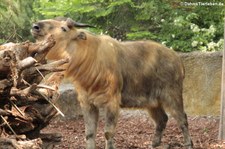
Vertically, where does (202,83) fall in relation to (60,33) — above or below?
below

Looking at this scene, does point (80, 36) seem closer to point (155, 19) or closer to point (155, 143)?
point (155, 143)

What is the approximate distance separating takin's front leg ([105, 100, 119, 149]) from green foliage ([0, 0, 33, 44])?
242 cm

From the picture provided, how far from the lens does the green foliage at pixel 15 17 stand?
32.4 feet

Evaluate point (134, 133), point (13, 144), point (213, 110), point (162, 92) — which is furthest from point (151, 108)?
point (13, 144)

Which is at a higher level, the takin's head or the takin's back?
the takin's head

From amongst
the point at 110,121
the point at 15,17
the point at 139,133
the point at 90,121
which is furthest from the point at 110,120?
the point at 15,17

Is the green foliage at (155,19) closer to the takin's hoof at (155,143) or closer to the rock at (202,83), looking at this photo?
the rock at (202,83)

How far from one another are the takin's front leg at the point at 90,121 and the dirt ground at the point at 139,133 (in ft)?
1.20

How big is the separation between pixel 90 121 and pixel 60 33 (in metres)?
1.23

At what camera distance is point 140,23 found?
38.5 feet

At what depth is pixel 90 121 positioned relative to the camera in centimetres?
708

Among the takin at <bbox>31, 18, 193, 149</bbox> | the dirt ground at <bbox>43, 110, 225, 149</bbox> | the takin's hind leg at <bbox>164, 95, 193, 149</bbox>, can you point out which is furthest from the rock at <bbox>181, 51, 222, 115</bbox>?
the takin's hind leg at <bbox>164, 95, 193, 149</bbox>

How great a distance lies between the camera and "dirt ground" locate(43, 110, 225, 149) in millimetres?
7684

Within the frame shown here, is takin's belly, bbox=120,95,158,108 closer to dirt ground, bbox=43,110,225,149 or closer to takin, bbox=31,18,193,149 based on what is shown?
takin, bbox=31,18,193,149
